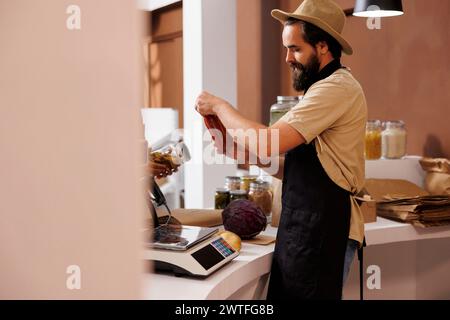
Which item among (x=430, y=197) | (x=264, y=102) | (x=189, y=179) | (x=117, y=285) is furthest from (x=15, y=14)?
(x=264, y=102)

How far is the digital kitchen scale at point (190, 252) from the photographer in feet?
5.30

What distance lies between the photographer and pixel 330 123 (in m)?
1.83

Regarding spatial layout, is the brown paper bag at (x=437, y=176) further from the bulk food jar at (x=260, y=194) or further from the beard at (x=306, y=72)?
the beard at (x=306, y=72)

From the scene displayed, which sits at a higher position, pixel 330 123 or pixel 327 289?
pixel 330 123

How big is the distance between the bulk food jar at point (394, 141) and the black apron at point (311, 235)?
1083 millimetres

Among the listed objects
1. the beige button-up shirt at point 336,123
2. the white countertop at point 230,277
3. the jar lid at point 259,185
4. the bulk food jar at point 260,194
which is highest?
the beige button-up shirt at point 336,123

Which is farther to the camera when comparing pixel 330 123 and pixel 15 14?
pixel 330 123

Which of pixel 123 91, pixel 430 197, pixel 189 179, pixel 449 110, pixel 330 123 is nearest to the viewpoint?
pixel 123 91

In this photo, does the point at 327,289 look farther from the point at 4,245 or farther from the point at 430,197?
the point at 4,245

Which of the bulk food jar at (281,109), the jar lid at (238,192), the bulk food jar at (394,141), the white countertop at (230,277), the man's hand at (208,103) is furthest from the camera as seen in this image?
the bulk food jar at (394,141)

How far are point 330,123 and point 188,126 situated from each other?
248 cm

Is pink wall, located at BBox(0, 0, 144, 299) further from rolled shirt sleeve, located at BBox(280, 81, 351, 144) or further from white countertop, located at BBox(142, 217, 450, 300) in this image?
rolled shirt sleeve, located at BBox(280, 81, 351, 144)

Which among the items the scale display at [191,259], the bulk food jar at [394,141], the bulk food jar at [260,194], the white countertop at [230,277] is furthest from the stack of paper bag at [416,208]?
the scale display at [191,259]
